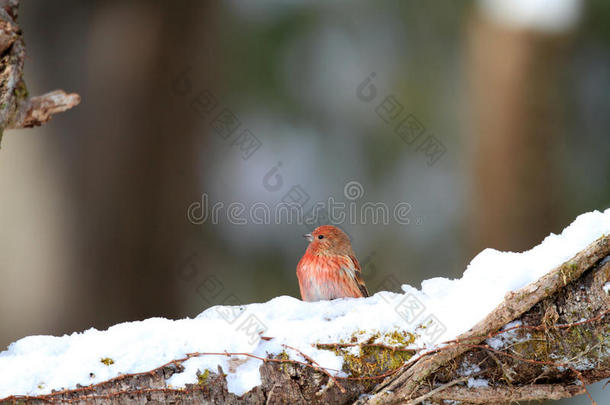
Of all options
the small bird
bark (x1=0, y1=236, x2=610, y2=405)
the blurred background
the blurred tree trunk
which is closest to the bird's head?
the small bird

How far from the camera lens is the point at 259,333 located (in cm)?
280

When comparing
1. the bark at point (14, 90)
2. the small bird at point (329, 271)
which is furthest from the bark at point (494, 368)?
the small bird at point (329, 271)

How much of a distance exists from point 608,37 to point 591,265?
28.0ft

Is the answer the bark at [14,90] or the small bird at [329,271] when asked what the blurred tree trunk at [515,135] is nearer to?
the small bird at [329,271]

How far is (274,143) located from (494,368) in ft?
25.5

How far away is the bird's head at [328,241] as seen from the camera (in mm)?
5262

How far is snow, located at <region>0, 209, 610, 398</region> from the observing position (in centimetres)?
273

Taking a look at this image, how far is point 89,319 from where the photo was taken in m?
7.21

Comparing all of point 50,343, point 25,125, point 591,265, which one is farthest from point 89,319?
point 591,265

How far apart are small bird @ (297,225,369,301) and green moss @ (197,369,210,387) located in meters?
2.39

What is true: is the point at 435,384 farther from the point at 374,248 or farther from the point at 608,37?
the point at 608,37

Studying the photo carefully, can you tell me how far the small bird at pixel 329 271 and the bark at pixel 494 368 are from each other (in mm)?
2314

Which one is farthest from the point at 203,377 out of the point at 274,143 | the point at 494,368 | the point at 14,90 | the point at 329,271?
the point at 274,143

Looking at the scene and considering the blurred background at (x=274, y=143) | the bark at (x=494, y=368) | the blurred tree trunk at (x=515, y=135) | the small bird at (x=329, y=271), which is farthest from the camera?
the blurred tree trunk at (x=515, y=135)
